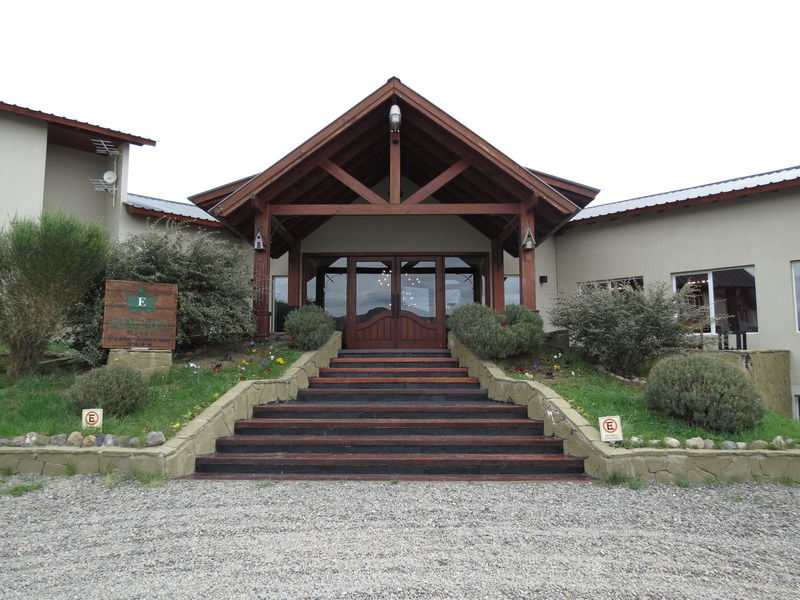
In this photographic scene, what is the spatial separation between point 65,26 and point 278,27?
207 inches

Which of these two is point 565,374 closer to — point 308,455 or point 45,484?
point 308,455

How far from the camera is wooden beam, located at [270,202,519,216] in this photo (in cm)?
887

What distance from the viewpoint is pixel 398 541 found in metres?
3.46

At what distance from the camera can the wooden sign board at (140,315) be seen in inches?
280

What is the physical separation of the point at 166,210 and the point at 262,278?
193 inches

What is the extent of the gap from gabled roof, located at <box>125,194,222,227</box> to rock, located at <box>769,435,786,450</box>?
36.6 ft

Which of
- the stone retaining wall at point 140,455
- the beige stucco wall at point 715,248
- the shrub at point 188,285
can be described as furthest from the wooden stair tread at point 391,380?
the beige stucco wall at point 715,248

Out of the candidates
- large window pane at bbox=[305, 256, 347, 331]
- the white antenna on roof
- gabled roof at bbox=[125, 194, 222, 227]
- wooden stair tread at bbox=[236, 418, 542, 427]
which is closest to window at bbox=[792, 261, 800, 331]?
wooden stair tread at bbox=[236, 418, 542, 427]

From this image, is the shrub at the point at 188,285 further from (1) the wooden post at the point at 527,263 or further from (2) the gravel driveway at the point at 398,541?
(1) the wooden post at the point at 527,263

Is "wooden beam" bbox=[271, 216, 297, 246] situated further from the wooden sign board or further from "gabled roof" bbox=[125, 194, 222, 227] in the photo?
the wooden sign board

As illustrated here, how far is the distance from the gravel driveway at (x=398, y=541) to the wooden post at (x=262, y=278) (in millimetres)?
4221

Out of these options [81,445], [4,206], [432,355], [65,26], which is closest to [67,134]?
[4,206]

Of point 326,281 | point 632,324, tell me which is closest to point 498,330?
point 632,324

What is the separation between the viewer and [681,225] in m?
10.5
